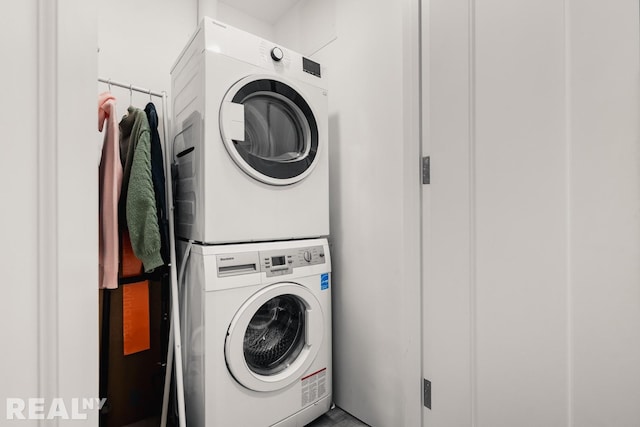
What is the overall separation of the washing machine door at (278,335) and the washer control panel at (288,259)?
0.22ft

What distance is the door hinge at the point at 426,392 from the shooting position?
4.13ft

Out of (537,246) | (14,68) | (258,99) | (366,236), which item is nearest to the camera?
(14,68)

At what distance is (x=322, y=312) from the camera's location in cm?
149

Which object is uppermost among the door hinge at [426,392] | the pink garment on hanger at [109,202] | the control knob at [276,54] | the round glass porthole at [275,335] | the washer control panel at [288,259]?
the control knob at [276,54]

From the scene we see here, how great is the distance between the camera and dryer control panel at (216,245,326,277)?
1223 mm

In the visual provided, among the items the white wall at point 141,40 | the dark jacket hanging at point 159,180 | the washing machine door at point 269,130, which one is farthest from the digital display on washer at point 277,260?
the white wall at point 141,40

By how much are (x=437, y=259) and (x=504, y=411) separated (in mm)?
531

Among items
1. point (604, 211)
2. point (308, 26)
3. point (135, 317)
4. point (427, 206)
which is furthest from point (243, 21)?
point (604, 211)

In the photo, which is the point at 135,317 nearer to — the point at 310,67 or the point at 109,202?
the point at 109,202

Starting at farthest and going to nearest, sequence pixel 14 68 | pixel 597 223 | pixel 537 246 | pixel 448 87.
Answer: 1. pixel 448 87
2. pixel 537 246
3. pixel 597 223
4. pixel 14 68

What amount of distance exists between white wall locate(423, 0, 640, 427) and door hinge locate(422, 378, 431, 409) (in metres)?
0.03

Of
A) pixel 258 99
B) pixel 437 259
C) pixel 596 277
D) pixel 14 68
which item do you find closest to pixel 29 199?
pixel 14 68

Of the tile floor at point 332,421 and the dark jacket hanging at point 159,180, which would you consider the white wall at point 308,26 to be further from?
the tile floor at point 332,421

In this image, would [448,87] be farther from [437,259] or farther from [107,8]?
[107,8]
